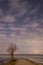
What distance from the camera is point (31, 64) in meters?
30.7

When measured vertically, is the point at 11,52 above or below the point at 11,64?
above

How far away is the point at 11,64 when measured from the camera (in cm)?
3005

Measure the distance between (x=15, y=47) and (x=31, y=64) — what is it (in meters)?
4.69

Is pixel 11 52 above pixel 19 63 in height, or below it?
above

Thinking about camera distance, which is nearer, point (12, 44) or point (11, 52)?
point (12, 44)

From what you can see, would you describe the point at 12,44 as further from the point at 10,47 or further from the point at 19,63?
the point at 19,63

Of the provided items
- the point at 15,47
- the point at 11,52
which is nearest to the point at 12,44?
the point at 15,47

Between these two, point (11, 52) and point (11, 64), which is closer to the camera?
point (11, 64)

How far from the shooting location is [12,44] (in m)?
29.7

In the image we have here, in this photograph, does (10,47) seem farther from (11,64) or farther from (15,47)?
(11,64)

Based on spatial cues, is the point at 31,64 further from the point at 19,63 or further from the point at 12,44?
the point at 12,44

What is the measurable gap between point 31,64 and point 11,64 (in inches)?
159

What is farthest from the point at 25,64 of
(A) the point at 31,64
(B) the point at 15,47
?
(B) the point at 15,47

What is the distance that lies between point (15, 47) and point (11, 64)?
3435 millimetres
